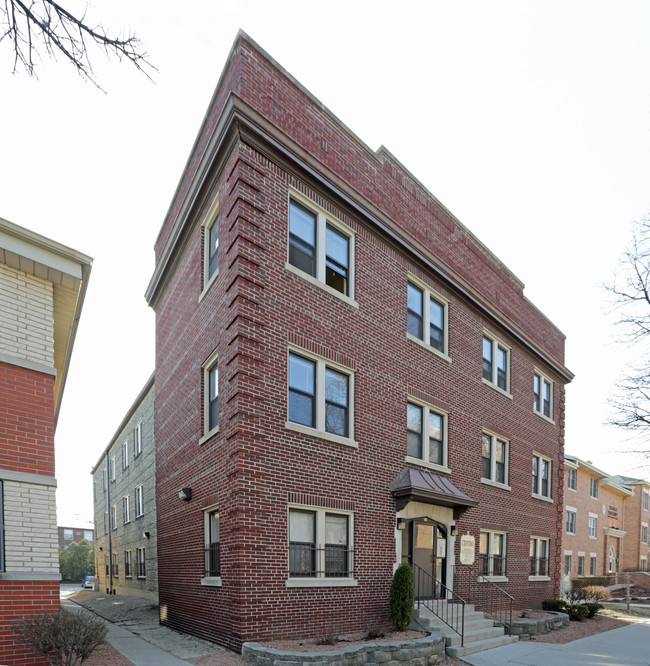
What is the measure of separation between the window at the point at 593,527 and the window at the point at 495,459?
25.2 m

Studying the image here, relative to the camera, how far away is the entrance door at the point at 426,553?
1409 cm

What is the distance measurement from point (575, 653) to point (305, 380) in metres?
8.66

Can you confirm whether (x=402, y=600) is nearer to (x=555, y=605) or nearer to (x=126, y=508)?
(x=555, y=605)

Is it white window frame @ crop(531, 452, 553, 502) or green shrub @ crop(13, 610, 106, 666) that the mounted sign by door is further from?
green shrub @ crop(13, 610, 106, 666)

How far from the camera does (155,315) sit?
63.4 ft

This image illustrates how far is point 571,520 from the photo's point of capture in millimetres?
36719

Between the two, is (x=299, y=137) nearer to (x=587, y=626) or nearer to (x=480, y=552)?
(x=480, y=552)

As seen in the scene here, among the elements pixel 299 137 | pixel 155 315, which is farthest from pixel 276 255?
pixel 155 315

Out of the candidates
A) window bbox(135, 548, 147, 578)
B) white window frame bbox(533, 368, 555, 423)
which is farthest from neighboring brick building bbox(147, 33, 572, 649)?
window bbox(135, 548, 147, 578)

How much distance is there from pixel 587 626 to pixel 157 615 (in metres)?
13.1

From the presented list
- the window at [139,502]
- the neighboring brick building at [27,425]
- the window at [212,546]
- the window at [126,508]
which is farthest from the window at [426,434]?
the window at [126,508]

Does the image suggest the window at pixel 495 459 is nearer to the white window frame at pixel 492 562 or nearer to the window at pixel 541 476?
the white window frame at pixel 492 562

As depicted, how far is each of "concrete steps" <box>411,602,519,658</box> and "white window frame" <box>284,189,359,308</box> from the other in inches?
286

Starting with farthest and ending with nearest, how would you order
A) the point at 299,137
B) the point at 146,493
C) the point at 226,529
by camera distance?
the point at 146,493 < the point at 299,137 < the point at 226,529
